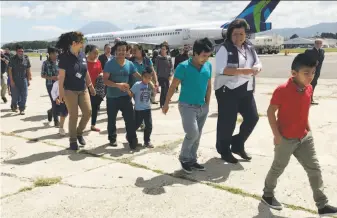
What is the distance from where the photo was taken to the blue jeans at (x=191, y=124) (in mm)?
4422

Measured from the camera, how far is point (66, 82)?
5.53 metres

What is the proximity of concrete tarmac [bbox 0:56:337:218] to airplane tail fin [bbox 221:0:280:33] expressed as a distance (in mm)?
35351

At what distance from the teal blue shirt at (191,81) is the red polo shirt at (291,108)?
1307mm

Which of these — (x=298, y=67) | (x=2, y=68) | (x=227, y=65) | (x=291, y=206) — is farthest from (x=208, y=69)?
(x=2, y=68)

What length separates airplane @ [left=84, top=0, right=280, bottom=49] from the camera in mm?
39938

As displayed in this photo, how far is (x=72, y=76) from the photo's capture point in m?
5.51

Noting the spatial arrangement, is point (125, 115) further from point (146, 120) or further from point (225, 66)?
point (225, 66)

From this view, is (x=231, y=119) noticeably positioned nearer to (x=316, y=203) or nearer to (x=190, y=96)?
(x=190, y=96)

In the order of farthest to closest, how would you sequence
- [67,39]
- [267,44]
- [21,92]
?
[267,44], [21,92], [67,39]

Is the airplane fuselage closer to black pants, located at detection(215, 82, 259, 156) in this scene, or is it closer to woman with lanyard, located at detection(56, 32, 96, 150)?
woman with lanyard, located at detection(56, 32, 96, 150)

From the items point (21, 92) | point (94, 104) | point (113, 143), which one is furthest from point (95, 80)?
point (21, 92)

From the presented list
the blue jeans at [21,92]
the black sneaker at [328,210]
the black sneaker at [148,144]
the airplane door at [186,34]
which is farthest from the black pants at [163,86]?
the airplane door at [186,34]

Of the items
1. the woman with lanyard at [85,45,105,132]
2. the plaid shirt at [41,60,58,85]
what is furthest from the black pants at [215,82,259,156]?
the plaid shirt at [41,60,58,85]

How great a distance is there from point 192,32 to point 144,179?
4328cm
